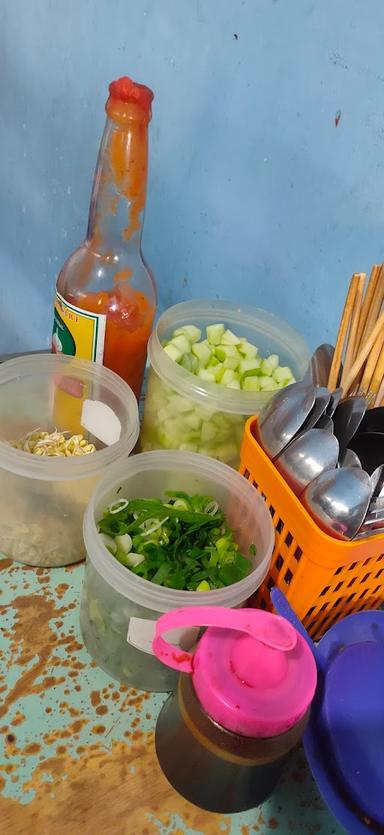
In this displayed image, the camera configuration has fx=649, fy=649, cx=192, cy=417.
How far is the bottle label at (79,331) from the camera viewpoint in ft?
2.29

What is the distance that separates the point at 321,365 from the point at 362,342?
0.08 m

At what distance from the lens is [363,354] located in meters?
0.56

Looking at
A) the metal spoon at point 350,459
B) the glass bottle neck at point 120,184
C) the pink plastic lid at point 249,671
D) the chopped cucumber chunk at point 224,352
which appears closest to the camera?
the pink plastic lid at point 249,671

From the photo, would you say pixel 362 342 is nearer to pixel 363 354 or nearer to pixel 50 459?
pixel 363 354

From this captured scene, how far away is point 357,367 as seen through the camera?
1.89 feet

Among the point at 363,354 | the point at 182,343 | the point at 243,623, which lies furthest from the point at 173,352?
the point at 243,623

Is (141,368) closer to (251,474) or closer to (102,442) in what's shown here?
(102,442)

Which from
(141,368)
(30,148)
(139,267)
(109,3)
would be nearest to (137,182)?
(139,267)

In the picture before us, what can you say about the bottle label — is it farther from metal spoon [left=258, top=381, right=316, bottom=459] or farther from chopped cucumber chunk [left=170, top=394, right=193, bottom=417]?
metal spoon [left=258, top=381, right=316, bottom=459]

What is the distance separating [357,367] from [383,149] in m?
0.23

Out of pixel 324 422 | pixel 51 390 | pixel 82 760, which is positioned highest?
pixel 324 422

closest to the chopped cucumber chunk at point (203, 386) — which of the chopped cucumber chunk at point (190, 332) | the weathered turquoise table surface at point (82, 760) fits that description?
the chopped cucumber chunk at point (190, 332)

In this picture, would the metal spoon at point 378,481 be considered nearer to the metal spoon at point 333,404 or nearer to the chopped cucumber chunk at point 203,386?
the metal spoon at point 333,404

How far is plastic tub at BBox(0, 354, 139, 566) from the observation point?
2.01 feet
